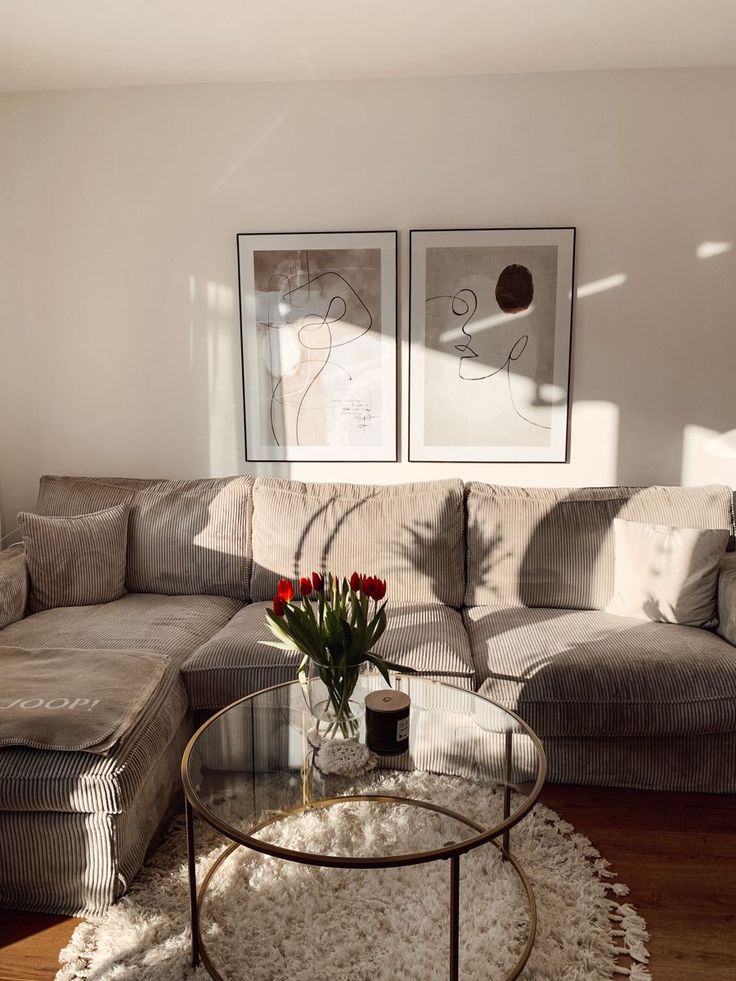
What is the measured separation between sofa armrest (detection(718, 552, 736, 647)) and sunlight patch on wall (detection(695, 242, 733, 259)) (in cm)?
132

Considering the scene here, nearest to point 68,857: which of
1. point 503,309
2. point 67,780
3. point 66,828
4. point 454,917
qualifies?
point 66,828

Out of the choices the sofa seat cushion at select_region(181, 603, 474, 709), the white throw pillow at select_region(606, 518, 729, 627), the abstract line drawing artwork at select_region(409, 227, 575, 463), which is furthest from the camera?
the abstract line drawing artwork at select_region(409, 227, 575, 463)

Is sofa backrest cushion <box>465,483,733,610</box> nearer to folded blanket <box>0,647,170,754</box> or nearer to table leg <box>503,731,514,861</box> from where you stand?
table leg <box>503,731,514,861</box>

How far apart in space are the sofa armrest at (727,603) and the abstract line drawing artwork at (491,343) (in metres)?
0.87

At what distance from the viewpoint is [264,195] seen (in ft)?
10.8

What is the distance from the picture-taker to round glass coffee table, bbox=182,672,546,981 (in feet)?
5.46

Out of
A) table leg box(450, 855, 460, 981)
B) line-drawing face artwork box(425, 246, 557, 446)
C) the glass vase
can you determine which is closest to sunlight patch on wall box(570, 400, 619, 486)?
line-drawing face artwork box(425, 246, 557, 446)

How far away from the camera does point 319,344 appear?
3336 millimetres

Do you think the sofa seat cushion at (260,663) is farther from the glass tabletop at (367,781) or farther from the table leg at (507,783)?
the table leg at (507,783)

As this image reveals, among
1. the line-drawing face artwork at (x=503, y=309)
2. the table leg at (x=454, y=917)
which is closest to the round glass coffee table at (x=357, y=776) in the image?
the table leg at (x=454, y=917)

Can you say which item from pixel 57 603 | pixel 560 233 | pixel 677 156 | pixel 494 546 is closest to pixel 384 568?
pixel 494 546

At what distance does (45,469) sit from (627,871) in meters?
2.87

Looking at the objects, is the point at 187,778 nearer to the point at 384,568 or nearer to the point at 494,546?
the point at 384,568

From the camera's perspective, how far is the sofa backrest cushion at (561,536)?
2.95 metres
